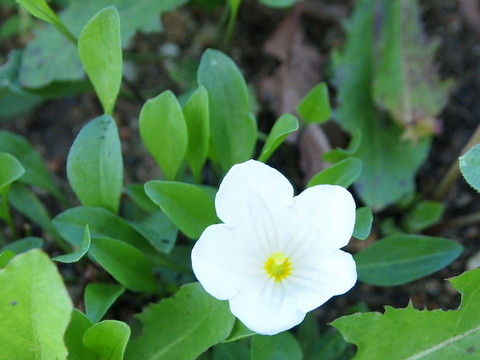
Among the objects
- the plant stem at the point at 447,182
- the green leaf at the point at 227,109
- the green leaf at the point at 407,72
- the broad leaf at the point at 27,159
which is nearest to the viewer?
the green leaf at the point at 227,109

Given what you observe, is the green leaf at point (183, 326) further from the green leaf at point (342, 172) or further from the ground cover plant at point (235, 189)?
the green leaf at point (342, 172)

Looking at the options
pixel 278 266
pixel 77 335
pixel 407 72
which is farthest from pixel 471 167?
pixel 77 335

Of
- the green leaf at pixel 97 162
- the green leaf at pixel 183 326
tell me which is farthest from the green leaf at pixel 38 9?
the green leaf at pixel 183 326

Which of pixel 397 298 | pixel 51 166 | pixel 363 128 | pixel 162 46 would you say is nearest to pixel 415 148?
pixel 363 128

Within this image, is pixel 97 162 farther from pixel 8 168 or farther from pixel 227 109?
pixel 227 109

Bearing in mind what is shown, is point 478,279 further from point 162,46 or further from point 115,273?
point 162,46
